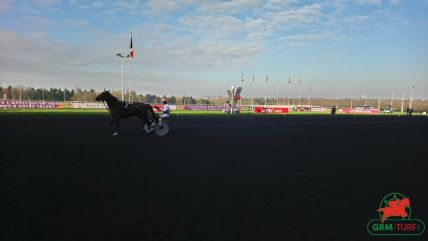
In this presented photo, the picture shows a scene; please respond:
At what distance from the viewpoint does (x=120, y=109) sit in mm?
16328

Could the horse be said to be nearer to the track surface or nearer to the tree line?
the track surface

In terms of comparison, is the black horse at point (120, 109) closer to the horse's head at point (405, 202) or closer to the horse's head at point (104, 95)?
the horse's head at point (104, 95)

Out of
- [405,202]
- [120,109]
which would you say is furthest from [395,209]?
[120,109]

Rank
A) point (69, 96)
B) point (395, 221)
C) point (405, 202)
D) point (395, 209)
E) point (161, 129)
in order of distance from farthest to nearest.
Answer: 1. point (69, 96)
2. point (161, 129)
3. point (405, 202)
4. point (395, 209)
5. point (395, 221)

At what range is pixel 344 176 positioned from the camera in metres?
8.19

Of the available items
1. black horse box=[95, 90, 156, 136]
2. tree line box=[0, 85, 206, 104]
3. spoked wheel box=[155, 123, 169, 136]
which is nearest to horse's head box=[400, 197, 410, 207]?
black horse box=[95, 90, 156, 136]

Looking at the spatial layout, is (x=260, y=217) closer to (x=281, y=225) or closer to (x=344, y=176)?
(x=281, y=225)

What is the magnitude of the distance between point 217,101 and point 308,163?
4310 inches

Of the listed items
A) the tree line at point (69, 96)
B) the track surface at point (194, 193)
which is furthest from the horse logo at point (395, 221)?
the tree line at point (69, 96)

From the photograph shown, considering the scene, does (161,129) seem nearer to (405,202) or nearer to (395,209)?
(405,202)

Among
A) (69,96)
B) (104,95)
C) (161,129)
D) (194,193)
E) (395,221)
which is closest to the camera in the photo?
(395,221)

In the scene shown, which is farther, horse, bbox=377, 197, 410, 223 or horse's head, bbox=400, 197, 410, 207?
horse's head, bbox=400, 197, 410, 207

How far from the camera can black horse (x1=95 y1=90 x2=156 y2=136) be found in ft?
53.2

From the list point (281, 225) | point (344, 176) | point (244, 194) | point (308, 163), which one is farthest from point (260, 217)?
point (308, 163)
